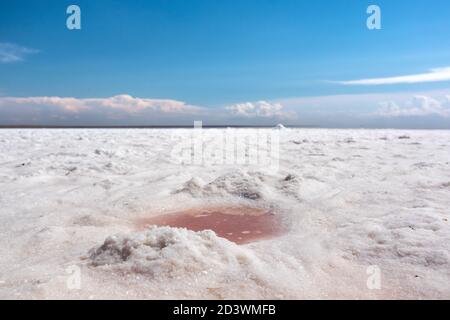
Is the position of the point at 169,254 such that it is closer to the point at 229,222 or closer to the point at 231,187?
the point at 229,222

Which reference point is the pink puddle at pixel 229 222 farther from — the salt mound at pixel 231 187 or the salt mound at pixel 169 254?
the salt mound at pixel 169 254

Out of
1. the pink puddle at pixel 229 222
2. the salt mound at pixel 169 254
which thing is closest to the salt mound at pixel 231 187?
the pink puddle at pixel 229 222

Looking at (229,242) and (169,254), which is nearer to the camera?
(169,254)

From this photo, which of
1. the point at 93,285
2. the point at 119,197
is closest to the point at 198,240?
the point at 93,285

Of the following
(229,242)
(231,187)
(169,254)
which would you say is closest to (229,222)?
(229,242)

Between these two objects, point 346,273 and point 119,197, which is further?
point 119,197
